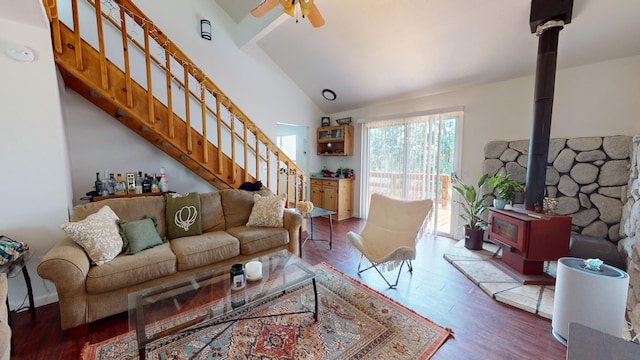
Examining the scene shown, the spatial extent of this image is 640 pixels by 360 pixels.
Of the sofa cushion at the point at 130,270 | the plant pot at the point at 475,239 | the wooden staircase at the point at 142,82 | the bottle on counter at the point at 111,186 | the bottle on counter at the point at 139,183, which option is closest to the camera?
the sofa cushion at the point at 130,270

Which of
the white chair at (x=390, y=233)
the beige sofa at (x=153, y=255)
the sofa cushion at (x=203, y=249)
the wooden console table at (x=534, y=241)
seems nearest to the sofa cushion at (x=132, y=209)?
the beige sofa at (x=153, y=255)

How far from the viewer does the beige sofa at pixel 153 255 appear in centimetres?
172

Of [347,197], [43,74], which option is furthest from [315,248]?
[43,74]

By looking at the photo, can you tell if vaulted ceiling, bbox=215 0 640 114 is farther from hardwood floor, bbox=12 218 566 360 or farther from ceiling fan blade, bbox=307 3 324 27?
hardwood floor, bbox=12 218 566 360

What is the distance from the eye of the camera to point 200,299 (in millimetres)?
1742

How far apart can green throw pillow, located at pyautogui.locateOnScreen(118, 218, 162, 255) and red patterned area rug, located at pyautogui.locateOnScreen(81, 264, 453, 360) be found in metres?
0.66

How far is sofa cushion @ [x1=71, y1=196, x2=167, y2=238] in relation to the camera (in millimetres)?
2238

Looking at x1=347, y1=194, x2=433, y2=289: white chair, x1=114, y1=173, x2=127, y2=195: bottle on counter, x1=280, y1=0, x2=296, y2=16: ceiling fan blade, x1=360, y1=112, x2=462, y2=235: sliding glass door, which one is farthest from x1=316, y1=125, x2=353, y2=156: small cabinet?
x1=114, y1=173, x2=127, y2=195: bottle on counter

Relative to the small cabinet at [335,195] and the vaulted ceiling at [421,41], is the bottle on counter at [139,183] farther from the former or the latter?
the small cabinet at [335,195]

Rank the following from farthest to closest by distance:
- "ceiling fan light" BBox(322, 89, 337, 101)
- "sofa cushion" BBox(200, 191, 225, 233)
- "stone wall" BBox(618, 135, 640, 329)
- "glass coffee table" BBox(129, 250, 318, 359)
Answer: "ceiling fan light" BBox(322, 89, 337, 101), "sofa cushion" BBox(200, 191, 225, 233), "stone wall" BBox(618, 135, 640, 329), "glass coffee table" BBox(129, 250, 318, 359)

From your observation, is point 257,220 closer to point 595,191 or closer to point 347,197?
point 347,197

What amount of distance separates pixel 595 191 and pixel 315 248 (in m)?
3.35

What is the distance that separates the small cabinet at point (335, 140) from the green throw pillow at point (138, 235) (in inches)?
146

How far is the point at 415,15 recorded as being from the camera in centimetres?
286
